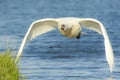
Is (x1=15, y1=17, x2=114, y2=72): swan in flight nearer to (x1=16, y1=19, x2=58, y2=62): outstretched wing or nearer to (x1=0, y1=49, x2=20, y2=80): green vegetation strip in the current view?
(x1=16, y1=19, x2=58, y2=62): outstretched wing

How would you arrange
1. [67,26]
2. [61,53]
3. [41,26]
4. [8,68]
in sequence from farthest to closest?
[61,53], [41,26], [67,26], [8,68]

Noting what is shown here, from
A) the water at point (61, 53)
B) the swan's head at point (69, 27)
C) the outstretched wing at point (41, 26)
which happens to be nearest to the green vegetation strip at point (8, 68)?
the water at point (61, 53)

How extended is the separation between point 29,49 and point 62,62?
10.5 ft

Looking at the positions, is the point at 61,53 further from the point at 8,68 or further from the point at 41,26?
the point at 8,68

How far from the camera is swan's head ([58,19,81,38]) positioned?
13953mm

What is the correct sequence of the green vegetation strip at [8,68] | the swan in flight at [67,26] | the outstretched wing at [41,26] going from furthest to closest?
the outstretched wing at [41,26]
the swan in flight at [67,26]
the green vegetation strip at [8,68]

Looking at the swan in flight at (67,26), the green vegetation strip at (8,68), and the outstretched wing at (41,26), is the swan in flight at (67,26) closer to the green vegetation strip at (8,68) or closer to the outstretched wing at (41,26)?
the outstretched wing at (41,26)

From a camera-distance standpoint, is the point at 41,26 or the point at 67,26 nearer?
the point at 67,26

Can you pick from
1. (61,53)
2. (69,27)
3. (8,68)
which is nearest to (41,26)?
(69,27)

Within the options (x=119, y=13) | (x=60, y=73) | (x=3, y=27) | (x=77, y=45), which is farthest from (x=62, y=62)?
(x=119, y=13)

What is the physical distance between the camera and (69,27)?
46.1 ft

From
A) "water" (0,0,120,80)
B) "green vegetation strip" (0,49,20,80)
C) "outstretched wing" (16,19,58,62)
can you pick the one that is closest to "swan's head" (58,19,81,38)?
"outstretched wing" (16,19,58,62)

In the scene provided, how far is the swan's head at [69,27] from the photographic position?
13953mm

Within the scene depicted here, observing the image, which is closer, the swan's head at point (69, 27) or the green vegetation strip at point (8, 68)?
the green vegetation strip at point (8, 68)
